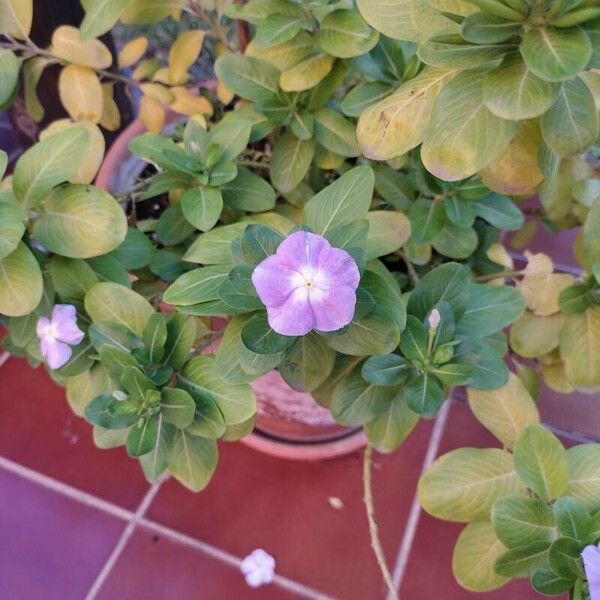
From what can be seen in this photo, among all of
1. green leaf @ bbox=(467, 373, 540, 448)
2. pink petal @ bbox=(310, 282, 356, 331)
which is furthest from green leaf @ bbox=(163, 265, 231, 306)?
green leaf @ bbox=(467, 373, 540, 448)

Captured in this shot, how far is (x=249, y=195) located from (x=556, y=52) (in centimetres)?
40

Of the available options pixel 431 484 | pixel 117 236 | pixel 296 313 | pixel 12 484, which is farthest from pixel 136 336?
pixel 12 484

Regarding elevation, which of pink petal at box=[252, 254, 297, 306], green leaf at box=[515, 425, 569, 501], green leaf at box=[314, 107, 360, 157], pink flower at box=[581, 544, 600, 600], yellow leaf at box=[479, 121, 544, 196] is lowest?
green leaf at box=[515, 425, 569, 501]

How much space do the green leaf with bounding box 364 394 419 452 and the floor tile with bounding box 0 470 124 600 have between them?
0.57 meters

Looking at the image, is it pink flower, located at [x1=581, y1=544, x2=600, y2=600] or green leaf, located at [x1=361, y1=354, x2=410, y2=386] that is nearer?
pink flower, located at [x1=581, y1=544, x2=600, y2=600]

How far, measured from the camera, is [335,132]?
A: 77cm

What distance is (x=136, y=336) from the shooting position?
0.65 meters

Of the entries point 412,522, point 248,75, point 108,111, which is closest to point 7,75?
point 108,111

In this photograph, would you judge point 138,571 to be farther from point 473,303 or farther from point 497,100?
point 497,100

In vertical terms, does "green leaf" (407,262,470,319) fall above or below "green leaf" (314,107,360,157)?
below

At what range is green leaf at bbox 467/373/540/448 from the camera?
70 centimetres

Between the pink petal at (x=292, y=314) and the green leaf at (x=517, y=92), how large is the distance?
20cm

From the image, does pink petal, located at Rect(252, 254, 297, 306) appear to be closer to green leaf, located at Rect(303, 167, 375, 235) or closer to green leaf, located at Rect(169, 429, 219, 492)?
green leaf, located at Rect(303, 167, 375, 235)

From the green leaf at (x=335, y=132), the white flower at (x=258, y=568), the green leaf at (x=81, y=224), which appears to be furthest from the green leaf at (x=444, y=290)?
the white flower at (x=258, y=568)
